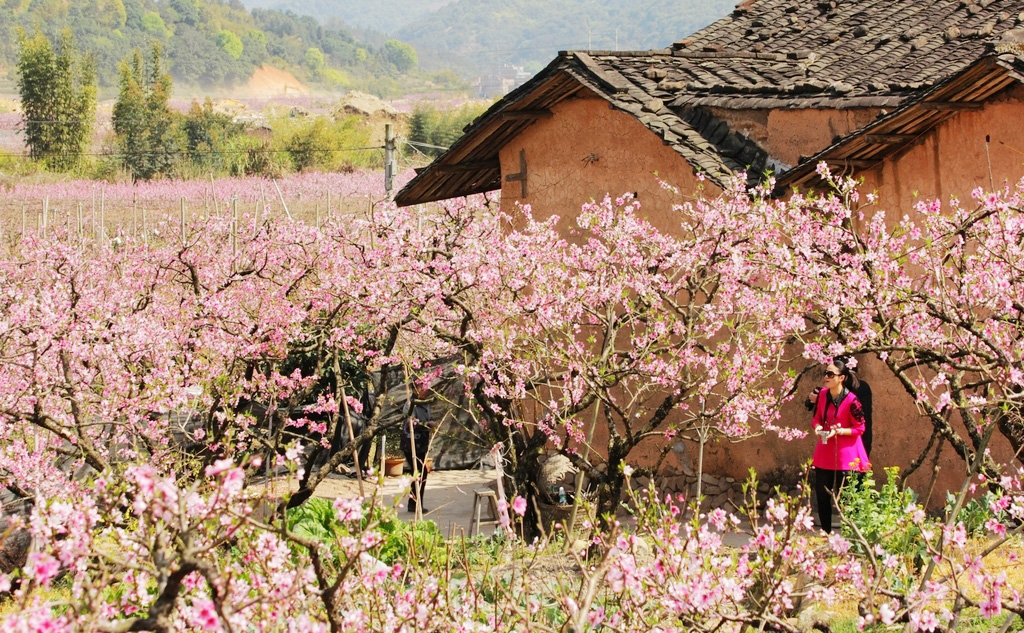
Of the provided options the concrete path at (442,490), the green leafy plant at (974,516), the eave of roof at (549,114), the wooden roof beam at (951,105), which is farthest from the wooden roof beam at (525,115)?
the green leafy plant at (974,516)

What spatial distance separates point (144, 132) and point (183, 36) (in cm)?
8126

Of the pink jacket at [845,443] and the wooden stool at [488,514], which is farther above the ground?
the pink jacket at [845,443]

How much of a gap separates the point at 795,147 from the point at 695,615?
8475 millimetres

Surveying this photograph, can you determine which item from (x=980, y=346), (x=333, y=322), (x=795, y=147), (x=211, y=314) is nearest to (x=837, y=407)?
(x=980, y=346)

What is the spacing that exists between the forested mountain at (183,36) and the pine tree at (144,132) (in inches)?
2202

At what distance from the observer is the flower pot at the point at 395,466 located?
608 inches

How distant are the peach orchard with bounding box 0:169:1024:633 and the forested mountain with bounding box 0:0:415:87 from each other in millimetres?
115159

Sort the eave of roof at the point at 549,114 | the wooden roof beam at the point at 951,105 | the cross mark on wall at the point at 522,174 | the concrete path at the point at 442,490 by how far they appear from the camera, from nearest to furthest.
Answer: the wooden roof beam at the point at 951,105 < the eave of roof at the point at 549,114 < the concrete path at the point at 442,490 < the cross mark on wall at the point at 522,174

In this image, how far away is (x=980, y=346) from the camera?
8094 mm

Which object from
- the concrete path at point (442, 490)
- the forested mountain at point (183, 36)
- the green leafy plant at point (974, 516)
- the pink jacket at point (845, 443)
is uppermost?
the forested mountain at point (183, 36)

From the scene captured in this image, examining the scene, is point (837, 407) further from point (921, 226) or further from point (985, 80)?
point (985, 80)

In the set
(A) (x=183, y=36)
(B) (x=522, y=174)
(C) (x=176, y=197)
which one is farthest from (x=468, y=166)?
(A) (x=183, y=36)

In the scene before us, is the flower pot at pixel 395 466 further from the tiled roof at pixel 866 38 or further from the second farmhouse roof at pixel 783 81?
the tiled roof at pixel 866 38

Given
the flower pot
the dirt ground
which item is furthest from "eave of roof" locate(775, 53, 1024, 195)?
the dirt ground
